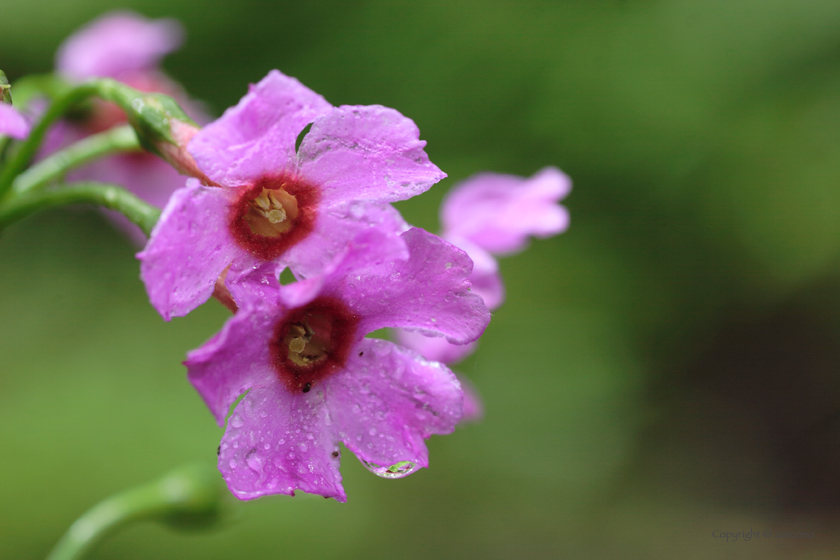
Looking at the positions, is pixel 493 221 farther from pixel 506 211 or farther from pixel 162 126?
pixel 162 126

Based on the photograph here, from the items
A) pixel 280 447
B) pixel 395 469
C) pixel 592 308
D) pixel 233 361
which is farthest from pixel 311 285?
pixel 592 308

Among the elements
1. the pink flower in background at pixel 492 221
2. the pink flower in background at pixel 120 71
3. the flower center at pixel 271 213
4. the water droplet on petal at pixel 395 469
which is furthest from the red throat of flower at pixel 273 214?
the pink flower in background at pixel 120 71

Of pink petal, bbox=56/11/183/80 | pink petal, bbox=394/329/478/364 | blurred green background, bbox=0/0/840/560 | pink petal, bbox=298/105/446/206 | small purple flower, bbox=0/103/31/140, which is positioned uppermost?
pink petal, bbox=298/105/446/206

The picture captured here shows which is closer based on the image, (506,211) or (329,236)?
(329,236)

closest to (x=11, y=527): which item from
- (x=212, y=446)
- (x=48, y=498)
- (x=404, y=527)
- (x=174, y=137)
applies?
(x=48, y=498)

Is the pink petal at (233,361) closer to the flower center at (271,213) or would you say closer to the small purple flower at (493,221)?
the flower center at (271,213)

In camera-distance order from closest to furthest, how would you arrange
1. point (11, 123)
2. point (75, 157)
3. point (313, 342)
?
point (11, 123), point (313, 342), point (75, 157)

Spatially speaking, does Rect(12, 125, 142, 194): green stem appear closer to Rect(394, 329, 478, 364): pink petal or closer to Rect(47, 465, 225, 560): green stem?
Rect(394, 329, 478, 364): pink petal

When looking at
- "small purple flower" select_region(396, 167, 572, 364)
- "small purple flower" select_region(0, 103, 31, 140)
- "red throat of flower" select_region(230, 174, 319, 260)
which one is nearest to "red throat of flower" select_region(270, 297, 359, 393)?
"red throat of flower" select_region(230, 174, 319, 260)
